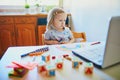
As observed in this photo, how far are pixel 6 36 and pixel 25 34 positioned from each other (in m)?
0.36

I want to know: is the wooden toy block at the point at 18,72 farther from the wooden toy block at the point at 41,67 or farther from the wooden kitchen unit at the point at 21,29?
the wooden kitchen unit at the point at 21,29

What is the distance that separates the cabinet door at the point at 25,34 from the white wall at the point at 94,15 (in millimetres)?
853

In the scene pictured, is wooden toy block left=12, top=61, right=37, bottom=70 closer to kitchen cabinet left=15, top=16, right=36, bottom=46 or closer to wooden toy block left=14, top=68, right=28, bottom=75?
wooden toy block left=14, top=68, right=28, bottom=75

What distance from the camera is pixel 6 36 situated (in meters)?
2.95

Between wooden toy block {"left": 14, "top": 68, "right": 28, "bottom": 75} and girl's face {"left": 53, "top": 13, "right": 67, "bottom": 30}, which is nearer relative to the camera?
wooden toy block {"left": 14, "top": 68, "right": 28, "bottom": 75}

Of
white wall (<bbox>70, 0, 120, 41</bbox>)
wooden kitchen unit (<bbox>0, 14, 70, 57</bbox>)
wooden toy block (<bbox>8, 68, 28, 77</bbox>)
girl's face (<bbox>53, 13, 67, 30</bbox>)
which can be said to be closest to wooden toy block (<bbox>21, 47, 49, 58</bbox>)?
wooden toy block (<bbox>8, 68, 28, 77</bbox>)

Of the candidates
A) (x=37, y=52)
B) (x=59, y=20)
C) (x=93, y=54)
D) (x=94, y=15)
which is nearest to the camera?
(x=93, y=54)

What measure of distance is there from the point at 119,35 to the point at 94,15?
1.46 meters

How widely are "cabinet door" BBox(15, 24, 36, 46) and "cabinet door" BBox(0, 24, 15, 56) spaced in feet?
0.31

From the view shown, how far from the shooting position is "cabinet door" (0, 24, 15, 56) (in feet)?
9.53

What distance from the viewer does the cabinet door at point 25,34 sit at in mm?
2961

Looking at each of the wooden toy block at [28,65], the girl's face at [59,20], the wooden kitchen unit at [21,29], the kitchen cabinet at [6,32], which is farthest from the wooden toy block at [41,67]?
the kitchen cabinet at [6,32]

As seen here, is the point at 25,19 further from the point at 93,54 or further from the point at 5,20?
the point at 93,54

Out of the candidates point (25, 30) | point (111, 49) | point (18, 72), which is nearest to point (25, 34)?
point (25, 30)
